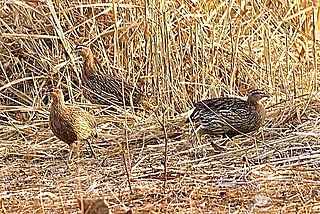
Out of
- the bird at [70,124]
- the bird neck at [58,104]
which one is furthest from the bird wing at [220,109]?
the bird neck at [58,104]

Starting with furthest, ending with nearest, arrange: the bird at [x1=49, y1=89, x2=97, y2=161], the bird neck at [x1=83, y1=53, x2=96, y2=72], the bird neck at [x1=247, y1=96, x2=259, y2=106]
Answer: the bird neck at [x1=83, y1=53, x2=96, y2=72]
the bird neck at [x1=247, y1=96, x2=259, y2=106]
the bird at [x1=49, y1=89, x2=97, y2=161]

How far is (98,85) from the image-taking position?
23.0 ft

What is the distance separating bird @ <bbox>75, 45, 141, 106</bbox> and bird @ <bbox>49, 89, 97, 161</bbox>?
1.00 metres

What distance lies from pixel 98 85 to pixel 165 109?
3.34 ft

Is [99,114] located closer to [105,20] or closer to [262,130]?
[105,20]

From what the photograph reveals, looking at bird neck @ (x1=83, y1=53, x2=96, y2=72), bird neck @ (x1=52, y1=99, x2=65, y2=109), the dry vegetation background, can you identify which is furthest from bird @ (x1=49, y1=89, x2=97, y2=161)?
bird neck @ (x1=83, y1=53, x2=96, y2=72)

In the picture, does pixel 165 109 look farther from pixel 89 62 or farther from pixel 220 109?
pixel 89 62

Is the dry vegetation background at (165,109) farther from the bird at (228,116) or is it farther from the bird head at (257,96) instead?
the bird head at (257,96)

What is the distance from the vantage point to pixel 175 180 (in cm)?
468

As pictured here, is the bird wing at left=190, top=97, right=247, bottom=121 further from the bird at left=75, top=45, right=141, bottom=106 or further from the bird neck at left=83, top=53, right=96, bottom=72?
the bird neck at left=83, top=53, right=96, bottom=72

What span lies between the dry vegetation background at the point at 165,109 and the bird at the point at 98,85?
0.11 meters

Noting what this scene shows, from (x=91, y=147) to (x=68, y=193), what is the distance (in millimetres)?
1138

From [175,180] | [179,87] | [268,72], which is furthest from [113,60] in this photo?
[175,180]

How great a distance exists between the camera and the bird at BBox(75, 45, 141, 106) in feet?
22.3
